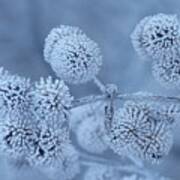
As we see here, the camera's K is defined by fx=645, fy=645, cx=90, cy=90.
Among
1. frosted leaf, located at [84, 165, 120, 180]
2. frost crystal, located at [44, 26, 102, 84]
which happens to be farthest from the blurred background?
frost crystal, located at [44, 26, 102, 84]

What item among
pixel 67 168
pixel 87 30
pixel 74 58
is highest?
pixel 87 30

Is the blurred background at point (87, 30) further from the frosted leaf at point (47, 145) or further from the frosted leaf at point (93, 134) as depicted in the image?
the frosted leaf at point (47, 145)

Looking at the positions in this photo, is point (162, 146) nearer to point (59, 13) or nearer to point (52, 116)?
point (52, 116)

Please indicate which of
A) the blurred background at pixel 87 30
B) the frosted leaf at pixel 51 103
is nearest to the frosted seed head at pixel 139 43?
the frosted leaf at pixel 51 103

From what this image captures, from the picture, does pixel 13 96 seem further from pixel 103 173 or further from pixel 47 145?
pixel 103 173

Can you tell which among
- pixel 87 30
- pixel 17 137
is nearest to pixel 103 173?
pixel 17 137

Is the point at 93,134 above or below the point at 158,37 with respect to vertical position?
below

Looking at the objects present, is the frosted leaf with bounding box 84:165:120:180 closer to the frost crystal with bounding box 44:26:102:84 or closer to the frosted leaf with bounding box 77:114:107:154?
the frosted leaf with bounding box 77:114:107:154

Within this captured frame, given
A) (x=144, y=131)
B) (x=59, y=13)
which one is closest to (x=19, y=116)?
(x=144, y=131)
